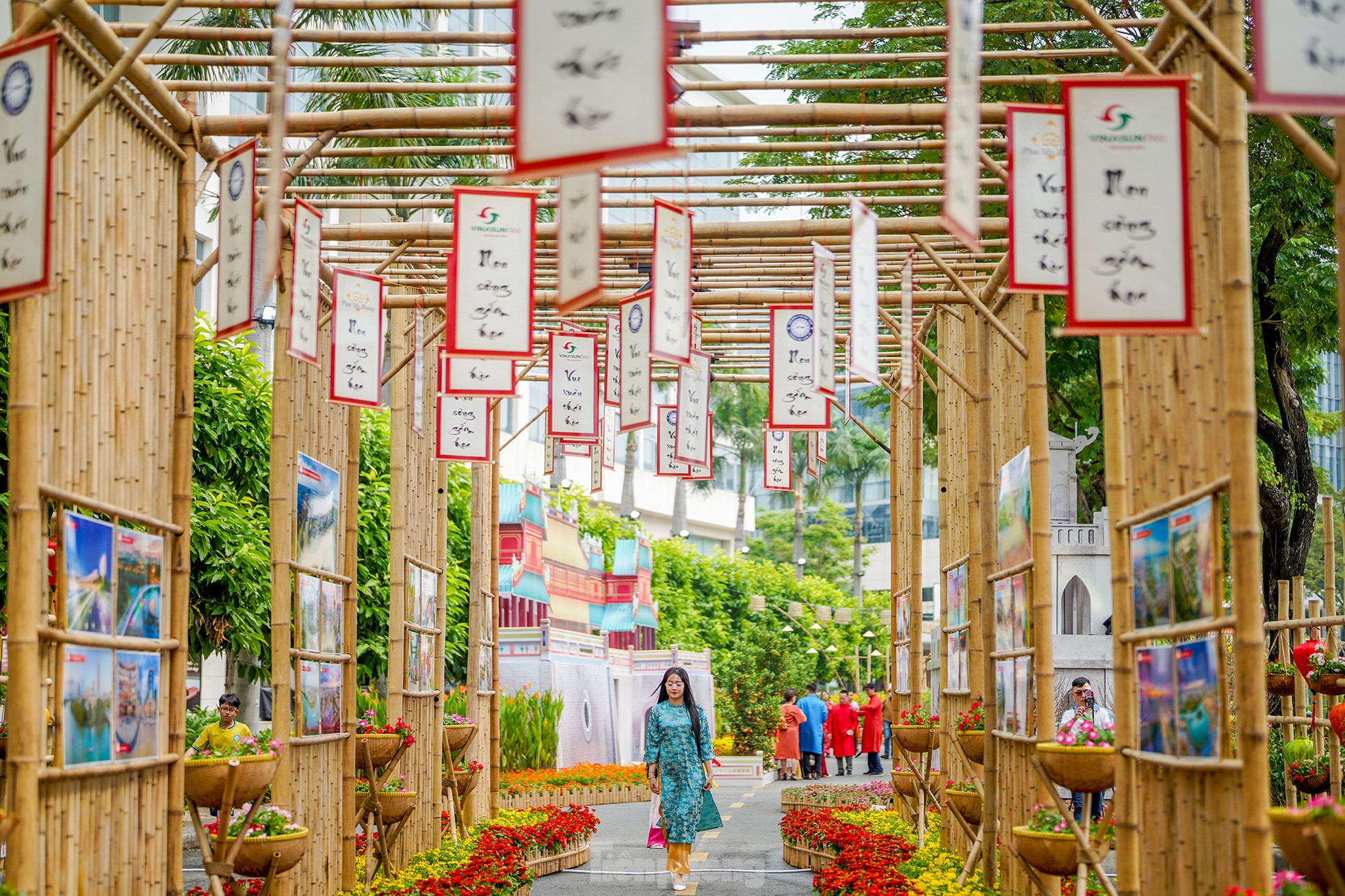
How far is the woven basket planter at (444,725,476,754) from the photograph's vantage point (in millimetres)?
12812

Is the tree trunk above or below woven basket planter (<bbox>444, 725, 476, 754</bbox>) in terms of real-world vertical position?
above

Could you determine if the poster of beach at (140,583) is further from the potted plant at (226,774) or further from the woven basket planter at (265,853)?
the woven basket planter at (265,853)

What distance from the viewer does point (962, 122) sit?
4.30m

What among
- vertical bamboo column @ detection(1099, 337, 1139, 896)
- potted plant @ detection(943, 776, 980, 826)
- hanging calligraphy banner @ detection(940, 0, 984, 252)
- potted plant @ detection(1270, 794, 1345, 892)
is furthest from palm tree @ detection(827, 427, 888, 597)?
hanging calligraphy banner @ detection(940, 0, 984, 252)

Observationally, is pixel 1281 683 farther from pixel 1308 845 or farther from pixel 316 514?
pixel 1308 845

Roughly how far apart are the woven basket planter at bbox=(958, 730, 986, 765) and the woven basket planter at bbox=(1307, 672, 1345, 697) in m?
2.07

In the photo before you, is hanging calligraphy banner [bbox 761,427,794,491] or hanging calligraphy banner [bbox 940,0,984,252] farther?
hanging calligraphy banner [bbox 761,427,794,491]

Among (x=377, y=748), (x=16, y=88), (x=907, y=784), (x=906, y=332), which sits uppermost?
(x=16, y=88)

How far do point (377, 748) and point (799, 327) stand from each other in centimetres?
435

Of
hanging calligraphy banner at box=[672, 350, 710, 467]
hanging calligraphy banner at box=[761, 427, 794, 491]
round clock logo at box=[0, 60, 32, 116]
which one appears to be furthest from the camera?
hanging calligraphy banner at box=[761, 427, 794, 491]

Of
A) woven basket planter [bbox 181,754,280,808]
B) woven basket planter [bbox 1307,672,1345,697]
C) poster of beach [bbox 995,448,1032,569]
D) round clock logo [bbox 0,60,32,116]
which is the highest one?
round clock logo [bbox 0,60,32,116]

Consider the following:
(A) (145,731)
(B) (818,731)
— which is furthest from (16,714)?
(B) (818,731)

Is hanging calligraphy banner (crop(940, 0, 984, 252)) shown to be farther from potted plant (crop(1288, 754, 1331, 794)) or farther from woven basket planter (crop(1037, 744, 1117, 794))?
potted plant (crop(1288, 754, 1331, 794))

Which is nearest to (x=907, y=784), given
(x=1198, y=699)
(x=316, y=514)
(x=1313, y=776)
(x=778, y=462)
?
(x=1313, y=776)
